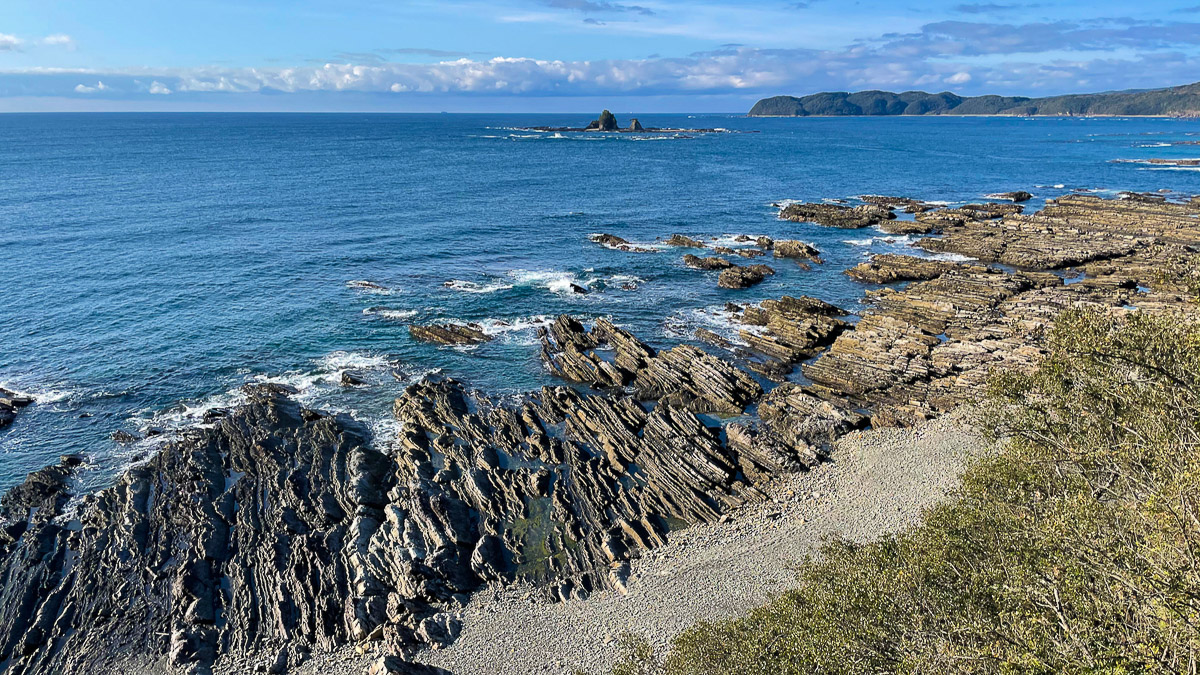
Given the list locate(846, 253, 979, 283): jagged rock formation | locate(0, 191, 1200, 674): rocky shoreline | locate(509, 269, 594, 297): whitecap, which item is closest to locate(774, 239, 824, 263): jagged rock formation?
locate(846, 253, 979, 283): jagged rock formation

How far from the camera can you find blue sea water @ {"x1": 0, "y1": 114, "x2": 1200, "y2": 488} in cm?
5438

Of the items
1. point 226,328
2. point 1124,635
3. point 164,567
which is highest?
point 1124,635

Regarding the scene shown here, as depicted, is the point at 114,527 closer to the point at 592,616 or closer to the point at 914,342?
the point at 592,616

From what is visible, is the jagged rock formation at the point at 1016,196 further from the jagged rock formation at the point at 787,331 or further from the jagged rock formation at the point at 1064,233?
the jagged rock formation at the point at 787,331

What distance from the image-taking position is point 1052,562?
69.3 ft

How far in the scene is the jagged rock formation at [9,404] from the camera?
48022 millimetres

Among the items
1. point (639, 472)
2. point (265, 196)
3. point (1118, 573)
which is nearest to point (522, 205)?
point (265, 196)

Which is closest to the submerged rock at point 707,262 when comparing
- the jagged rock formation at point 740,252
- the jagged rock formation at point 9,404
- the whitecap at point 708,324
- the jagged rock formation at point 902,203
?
the jagged rock formation at point 740,252

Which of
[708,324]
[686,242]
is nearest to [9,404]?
[708,324]

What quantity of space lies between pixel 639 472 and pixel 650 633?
46.0ft

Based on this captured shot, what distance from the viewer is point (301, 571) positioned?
3522 centimetres

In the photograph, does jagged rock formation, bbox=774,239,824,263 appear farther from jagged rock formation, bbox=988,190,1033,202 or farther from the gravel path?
jagged rock formation, bbox=988,190,1033,202

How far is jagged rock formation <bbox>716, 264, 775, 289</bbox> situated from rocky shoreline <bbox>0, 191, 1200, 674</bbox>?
10.1 m

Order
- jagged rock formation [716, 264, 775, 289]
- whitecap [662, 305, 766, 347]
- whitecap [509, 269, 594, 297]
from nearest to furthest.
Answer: whitecap [662, 305, 766, 347]
whitecap [509, 269, 594, 297]
jagged rock formation [716, 264, 775, 289]
